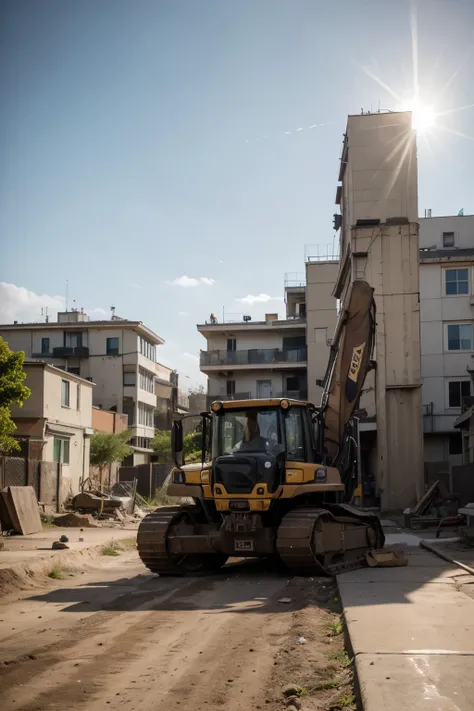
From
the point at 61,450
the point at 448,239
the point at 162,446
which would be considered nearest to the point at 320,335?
the point at 448,239

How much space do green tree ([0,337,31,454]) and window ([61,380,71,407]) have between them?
972cm

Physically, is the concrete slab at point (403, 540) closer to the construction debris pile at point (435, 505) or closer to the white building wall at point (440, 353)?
the construction debris pile at point (435, 505)

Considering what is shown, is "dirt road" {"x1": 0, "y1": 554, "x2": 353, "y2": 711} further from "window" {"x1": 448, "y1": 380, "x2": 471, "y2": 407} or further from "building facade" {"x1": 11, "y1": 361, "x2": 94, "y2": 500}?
"window" {"x1": 448, "y1": 380, "x2": 471, "y2": 407}

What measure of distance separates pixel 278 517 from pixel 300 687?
8041mm

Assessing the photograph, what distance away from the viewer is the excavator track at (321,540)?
13.7 metres

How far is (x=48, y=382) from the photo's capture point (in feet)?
120

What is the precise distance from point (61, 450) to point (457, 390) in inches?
930

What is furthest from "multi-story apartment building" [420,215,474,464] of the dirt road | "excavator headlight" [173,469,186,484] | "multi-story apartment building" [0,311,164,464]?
the dirt road

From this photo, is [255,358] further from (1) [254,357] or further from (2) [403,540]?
(2) [403,540]

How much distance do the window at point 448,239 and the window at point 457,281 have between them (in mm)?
6975

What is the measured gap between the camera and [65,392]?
39.1 m

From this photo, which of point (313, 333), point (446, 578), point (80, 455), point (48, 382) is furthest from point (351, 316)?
point (313, 333)

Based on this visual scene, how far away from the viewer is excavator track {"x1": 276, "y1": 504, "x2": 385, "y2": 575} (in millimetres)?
13688

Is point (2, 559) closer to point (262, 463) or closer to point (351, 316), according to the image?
point (262, 463)
